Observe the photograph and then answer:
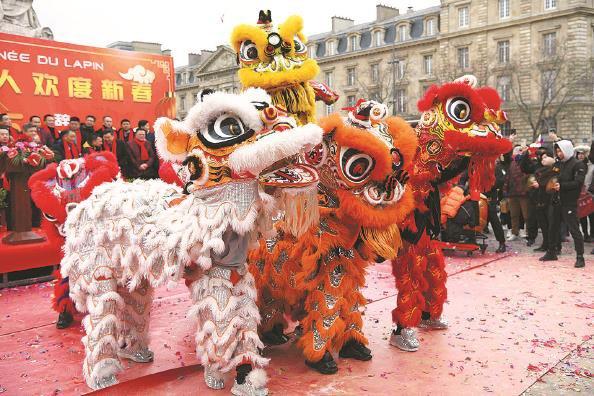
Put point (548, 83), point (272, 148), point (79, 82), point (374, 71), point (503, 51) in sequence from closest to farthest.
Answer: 1. point (272, 148)
2. point (79, 82)
3. point (548, 83)
4. point (503, 51)
5. point (374, 71)

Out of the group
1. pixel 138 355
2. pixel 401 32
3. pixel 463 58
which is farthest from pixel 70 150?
pixel 401 32

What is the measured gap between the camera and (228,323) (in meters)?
2.82

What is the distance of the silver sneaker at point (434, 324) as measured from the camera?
4.21 meters

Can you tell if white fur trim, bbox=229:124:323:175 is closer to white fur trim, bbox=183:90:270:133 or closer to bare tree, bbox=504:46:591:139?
white fur trim, bbox=183:90:270:133

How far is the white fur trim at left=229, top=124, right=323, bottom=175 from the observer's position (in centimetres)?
261

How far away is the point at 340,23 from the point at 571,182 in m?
36.0

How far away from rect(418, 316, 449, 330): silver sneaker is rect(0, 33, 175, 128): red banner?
6.46m

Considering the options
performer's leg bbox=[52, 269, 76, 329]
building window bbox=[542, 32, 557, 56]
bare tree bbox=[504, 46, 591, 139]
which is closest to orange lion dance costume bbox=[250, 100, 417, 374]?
performer's leg bbox=[52, 269, 76, 329]

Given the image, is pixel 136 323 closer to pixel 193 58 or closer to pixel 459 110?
pixel 459 110

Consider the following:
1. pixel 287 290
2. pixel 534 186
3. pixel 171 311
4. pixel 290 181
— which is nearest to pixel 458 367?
pixel 287 290

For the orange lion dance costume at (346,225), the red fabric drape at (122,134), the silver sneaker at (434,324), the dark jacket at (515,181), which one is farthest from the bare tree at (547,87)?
the orange lion dance costume at (346,225)

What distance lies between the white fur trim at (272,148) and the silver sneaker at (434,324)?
7.19ft

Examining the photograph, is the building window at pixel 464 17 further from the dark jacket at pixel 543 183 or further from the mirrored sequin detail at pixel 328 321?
the mirrored sequin detail at pixel 328 321

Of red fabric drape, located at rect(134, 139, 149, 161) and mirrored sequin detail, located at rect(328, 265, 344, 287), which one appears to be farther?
red fabric drape, located at rect(134, 139, 149, 161)
